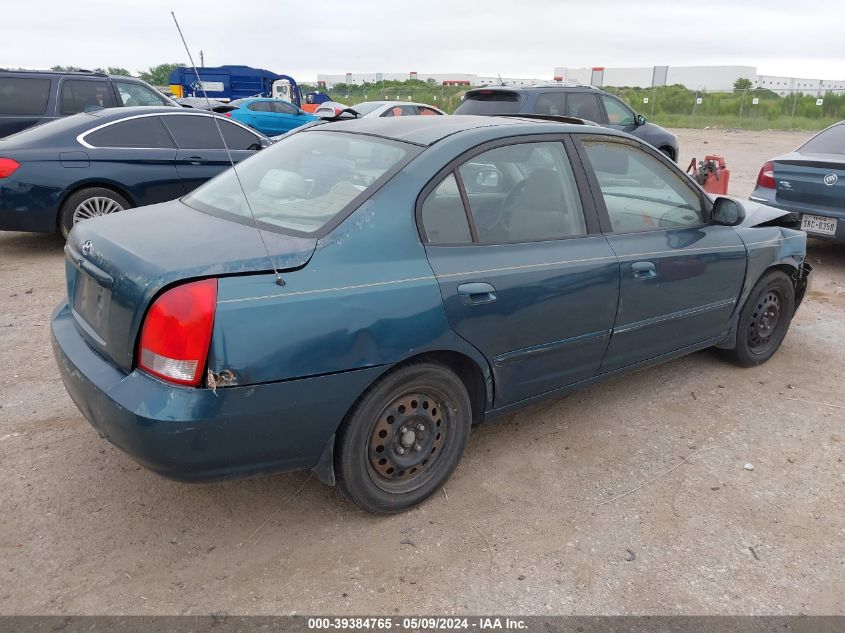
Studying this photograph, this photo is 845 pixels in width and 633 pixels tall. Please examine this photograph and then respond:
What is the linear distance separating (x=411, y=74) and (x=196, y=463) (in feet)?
259

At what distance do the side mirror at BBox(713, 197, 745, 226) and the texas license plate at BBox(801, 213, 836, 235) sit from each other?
3.64 meters

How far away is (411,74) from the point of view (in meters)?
76.6

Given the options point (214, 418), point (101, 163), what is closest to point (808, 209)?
point (214, 418)

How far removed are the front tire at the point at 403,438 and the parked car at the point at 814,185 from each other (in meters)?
5.41

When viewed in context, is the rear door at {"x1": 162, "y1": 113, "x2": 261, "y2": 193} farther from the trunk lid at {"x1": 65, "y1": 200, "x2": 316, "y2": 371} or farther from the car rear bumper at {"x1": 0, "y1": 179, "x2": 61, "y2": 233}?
the trunk lid at {"x1": 65, "y1": 200, "x2": 316, "y2": 371}

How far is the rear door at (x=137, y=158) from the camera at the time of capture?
6.75m

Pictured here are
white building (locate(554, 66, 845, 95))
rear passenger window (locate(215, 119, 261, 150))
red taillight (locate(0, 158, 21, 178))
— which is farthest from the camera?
white building (locate(554, 66, 845, 95))

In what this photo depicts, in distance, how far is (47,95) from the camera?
8.96m

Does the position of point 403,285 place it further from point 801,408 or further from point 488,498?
point 801,408

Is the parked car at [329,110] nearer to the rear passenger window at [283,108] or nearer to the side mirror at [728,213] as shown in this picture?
the rear passenger window at [283,108]

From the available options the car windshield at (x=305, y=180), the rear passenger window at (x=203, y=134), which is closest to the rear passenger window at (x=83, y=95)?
the rear passenger window at (x=203, y=134)

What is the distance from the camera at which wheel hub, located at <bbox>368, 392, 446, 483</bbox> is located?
284 cm

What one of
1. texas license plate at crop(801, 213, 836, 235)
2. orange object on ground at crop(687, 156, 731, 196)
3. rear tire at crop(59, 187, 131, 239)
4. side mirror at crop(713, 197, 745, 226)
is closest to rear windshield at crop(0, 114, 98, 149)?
rear tire at crop(59, 187, 131, 239)

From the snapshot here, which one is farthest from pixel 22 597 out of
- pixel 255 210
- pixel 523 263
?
pixel 523 263
